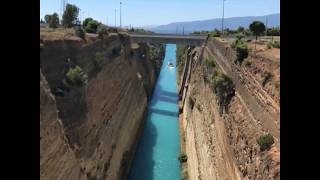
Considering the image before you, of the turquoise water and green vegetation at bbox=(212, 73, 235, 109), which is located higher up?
green vegetation at bbox=(212, 73, 235, 109)

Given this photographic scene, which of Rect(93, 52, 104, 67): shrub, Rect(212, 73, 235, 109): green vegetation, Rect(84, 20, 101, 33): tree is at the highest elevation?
Rect(84, 20, 101, 33): tree

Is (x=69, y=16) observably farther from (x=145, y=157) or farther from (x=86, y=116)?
(x=86, y=116)

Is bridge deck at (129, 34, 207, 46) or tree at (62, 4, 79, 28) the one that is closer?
tree at (62, 4, 79, 28)

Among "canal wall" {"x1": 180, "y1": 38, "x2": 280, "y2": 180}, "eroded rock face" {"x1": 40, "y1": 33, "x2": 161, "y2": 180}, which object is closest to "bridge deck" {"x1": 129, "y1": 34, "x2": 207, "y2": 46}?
"eroded rock face" {"x1": 40, "y1": 33, "x2": 161, "y2": 180}

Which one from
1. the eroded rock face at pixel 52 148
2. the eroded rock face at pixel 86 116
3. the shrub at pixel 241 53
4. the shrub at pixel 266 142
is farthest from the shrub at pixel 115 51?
the shrub at pixel 266 142

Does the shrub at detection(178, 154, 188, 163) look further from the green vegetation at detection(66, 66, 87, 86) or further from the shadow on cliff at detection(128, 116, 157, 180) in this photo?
the green vegetation at detection(66, 66, 87, 86)
